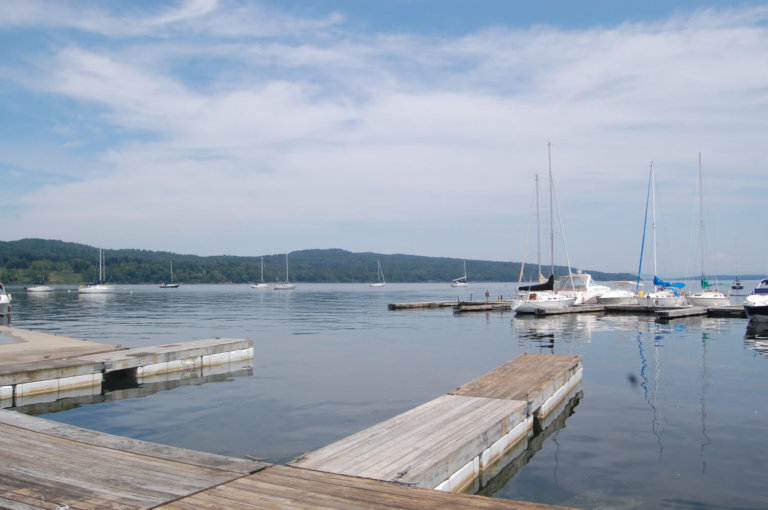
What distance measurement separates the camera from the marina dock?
641 cm

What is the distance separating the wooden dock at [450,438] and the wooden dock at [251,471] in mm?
21

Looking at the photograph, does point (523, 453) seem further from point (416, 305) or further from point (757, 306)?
point (416, 305)

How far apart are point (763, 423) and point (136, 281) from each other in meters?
205

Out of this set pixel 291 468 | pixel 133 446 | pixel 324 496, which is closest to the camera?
pixel 324 496

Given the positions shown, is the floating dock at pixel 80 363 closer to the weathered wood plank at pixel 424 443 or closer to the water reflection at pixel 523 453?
the weathered wood plank at pixel 424 443

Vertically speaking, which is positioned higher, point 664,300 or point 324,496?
point 324,496

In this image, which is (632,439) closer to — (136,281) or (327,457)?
(327,457)

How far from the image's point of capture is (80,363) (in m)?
17.5

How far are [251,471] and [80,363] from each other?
41.1 ft

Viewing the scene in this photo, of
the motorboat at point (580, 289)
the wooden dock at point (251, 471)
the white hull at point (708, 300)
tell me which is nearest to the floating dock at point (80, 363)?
the wooden dock at point (251, 471)

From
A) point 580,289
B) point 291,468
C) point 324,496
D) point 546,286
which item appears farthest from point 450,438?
point 580,289

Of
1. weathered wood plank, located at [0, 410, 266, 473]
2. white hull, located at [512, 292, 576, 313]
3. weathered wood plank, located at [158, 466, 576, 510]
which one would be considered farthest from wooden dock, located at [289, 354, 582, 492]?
white hull, located at [512, 292, 576, 313]

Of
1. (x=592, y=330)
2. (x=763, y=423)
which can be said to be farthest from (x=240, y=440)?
(x=592, y=330)

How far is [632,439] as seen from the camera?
1246cm
